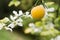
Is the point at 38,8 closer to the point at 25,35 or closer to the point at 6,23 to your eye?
the point at 6,23

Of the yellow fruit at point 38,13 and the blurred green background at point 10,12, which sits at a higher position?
the blurred green background at point 10,12

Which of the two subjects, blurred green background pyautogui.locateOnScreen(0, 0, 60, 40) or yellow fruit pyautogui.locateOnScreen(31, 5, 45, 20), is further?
blurred green background pyautogui.locateOnScreen(0, 0, 60, 40)

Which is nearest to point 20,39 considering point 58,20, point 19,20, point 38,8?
point 58,20

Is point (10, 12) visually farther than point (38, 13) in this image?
Yes

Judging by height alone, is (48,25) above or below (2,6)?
below

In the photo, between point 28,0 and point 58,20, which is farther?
point 28,0

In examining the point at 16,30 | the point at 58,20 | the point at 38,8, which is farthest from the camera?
the point at 16,30

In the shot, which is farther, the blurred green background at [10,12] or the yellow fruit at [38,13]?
the blurred green background at [10,12]

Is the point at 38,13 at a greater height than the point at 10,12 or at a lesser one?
lesser

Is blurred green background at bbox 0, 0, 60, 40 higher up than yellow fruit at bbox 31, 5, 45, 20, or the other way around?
blurred green background at bbox 0, 0, 60, 40

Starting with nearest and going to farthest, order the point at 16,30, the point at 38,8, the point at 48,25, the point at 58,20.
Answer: the point at 38,8, the point at 48,25, the point at 58,20, the point at 16,30

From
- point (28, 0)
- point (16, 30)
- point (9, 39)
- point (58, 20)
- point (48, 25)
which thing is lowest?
point (48, 25)
